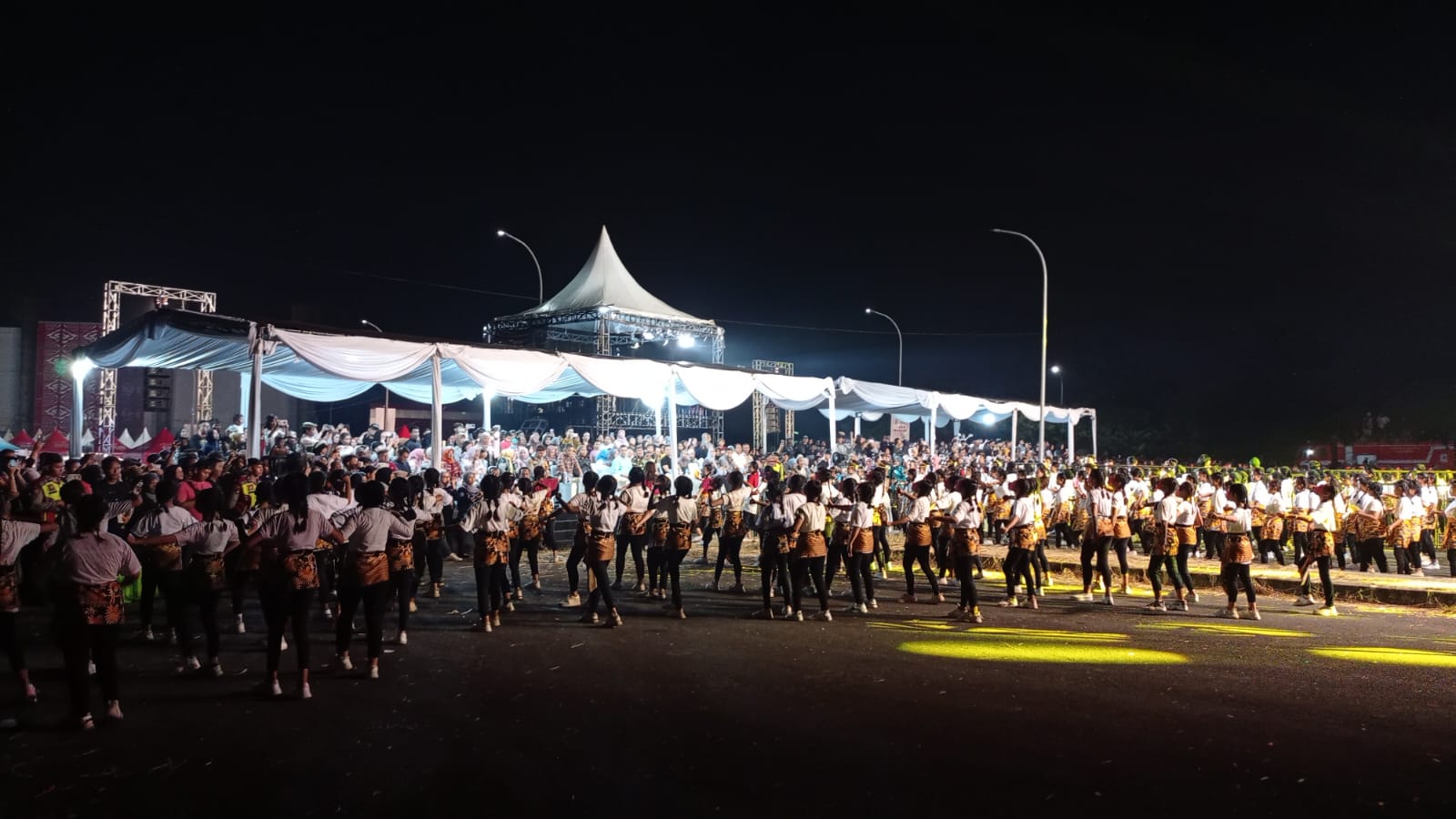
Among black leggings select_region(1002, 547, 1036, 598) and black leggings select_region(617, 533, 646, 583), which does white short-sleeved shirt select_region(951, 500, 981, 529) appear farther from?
black leggings select_region(617, 533, 646, 583)

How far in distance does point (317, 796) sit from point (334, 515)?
3098 mm

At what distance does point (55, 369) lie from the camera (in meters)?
27.5

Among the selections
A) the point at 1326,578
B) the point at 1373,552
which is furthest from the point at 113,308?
the point at 1373,552

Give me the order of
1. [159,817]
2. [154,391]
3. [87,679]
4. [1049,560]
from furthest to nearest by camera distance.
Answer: [154,391]
[1049,560]
[87,679]
[159,817]

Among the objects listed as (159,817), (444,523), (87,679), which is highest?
(444,523)

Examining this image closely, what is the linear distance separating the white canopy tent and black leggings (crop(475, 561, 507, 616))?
528 cm

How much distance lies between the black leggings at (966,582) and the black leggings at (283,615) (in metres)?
6.79

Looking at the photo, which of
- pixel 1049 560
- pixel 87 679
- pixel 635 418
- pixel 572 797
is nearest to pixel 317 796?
pixel 572 797

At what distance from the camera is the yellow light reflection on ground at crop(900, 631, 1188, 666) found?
8039 mm

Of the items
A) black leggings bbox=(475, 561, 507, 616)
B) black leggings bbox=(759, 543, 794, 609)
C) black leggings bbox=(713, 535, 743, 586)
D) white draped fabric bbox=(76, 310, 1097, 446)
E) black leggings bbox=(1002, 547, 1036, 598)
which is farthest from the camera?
white draped fabric bbox=(76, 310, 1097, 446)

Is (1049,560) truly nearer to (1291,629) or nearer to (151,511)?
(1291,629)

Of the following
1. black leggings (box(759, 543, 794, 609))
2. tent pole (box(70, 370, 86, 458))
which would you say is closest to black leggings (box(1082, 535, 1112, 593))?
black leggings (box(759, 543, 794, 609))

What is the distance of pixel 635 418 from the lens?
2786 cm

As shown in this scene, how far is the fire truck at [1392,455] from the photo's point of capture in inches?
1256
